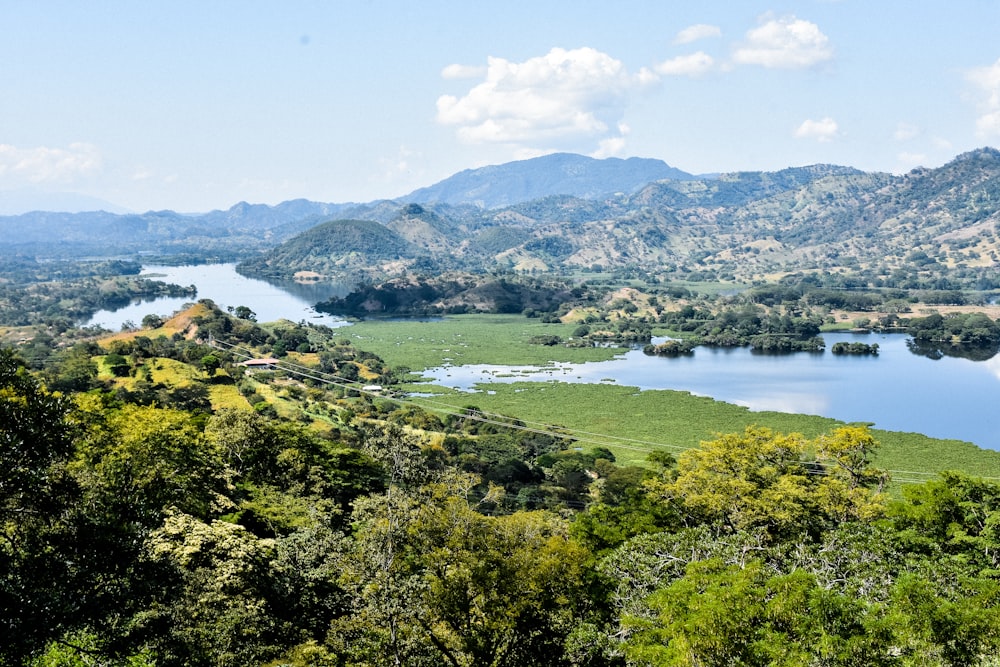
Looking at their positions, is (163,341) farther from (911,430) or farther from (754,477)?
(911,430)

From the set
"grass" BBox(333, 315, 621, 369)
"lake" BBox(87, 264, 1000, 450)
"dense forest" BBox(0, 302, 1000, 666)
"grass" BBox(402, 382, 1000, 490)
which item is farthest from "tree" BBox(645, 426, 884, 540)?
"grass" BBox(333, 315, 621, 369)

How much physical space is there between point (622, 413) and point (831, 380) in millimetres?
39075

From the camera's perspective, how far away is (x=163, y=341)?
89.2m

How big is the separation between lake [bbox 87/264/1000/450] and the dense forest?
172ft

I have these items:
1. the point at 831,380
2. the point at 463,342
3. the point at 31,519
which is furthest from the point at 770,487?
the point at 463,342

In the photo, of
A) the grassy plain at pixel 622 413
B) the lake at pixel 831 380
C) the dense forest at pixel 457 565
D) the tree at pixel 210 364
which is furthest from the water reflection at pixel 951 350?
the tree at pixel 210 364

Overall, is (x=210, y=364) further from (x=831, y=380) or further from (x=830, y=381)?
(x=831, y=380)

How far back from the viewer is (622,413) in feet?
251

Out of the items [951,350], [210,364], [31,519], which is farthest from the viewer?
[951,350]

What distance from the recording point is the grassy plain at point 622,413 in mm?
59656

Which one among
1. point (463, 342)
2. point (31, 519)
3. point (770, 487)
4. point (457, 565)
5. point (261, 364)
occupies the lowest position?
point (463, 342)

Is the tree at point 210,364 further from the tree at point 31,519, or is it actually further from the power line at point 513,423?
the tree at point 31,519

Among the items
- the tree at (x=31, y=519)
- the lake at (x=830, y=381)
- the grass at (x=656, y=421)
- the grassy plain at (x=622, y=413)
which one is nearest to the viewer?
the tree at (x=31, y=519)

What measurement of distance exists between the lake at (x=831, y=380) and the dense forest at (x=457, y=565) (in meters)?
52.4
